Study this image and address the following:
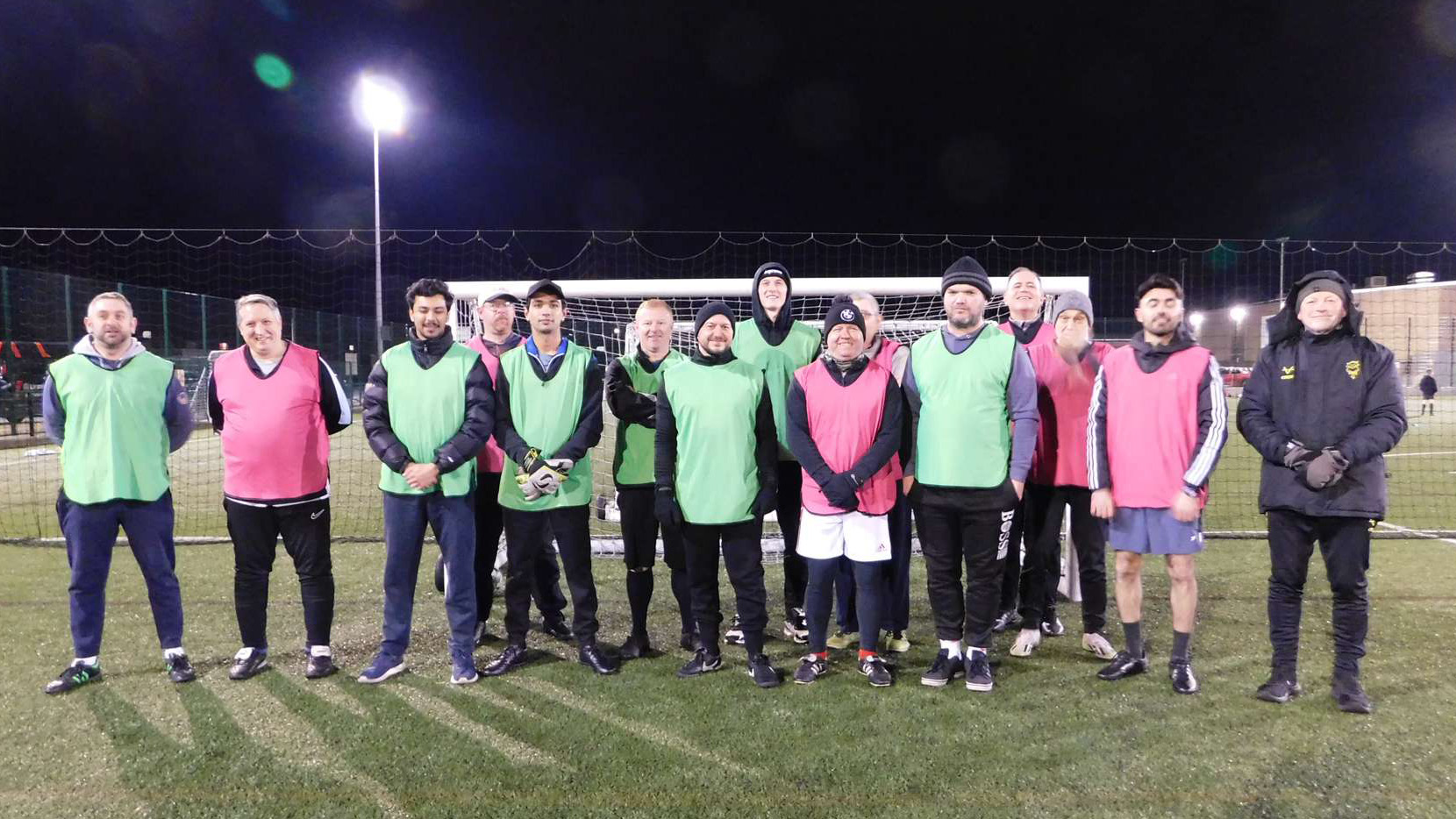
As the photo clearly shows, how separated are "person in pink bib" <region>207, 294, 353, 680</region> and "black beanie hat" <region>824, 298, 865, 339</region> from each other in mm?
2312

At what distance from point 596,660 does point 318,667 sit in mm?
1275

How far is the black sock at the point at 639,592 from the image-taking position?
12.8 feet

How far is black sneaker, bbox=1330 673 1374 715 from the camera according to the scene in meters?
3.13

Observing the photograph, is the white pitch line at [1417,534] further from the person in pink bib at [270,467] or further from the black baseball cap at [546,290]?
the person in pink bib at [270,467]

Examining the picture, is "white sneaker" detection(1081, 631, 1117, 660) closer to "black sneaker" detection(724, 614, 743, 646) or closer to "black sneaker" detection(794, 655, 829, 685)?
"black sneaker" detection(794, 655, 829, 685)

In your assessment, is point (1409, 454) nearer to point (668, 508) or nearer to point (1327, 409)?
point (1327, 409)

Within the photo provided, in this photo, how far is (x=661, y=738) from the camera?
297 centimetres

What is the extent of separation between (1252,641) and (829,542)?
7.94 feet

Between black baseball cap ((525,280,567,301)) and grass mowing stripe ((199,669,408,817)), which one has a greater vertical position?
black baseball cap ((525,280,567,301))

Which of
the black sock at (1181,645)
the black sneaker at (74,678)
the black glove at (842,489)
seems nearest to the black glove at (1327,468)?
the black sock at (1181,645)

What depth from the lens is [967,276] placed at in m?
3.47

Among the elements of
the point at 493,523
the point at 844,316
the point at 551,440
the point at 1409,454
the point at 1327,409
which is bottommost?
the point at 1409,454

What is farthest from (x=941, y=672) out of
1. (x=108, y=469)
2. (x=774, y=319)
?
(x=108, y=469)

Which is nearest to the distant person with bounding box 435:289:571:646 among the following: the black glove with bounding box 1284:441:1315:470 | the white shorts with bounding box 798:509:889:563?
the white shorts with bounding box 798:509:889:563
